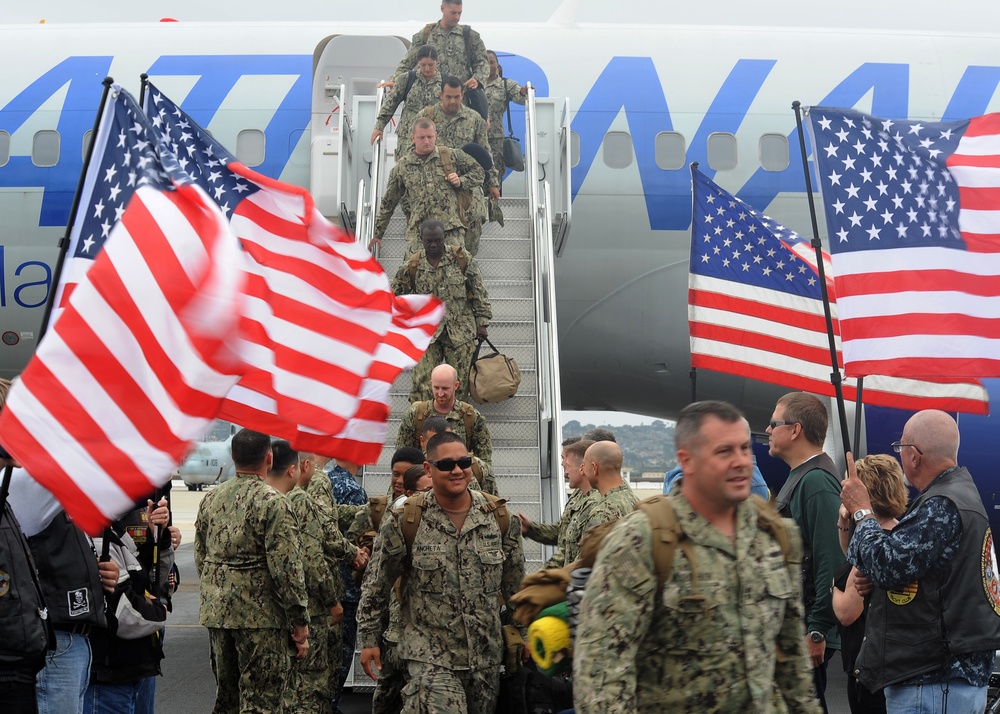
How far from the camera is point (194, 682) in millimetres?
9250

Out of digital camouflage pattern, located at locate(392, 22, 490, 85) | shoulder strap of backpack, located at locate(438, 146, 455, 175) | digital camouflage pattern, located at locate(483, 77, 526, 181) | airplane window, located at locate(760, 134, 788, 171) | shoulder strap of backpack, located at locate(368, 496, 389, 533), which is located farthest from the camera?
airplane window, located at locate(760, 134, 788, 171)

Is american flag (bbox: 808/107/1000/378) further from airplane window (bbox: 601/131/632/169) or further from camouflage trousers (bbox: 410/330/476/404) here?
airplane window (bbox: 601/131/632/169)

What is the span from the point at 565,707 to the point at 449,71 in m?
7.12

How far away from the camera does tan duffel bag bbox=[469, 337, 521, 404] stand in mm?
8852

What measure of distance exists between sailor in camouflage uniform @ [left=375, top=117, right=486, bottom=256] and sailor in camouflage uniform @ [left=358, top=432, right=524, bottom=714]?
4487mm

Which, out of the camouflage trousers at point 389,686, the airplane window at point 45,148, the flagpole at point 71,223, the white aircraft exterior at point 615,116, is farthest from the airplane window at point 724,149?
the flagpole at point 71,223

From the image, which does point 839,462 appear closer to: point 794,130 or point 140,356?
point 794,130

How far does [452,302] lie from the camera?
8789 millimetres

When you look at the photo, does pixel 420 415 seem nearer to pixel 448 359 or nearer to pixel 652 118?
pixel 448 359

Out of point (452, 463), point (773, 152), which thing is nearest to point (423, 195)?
point (452, 463)

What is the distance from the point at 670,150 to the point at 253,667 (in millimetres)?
8324

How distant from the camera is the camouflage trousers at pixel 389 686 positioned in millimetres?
5539

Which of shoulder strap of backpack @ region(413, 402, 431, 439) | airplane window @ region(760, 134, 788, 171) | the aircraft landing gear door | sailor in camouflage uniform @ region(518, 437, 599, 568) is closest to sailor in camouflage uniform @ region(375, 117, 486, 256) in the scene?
the aircraft landing gear door

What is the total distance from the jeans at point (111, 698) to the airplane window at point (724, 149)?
912 cm
